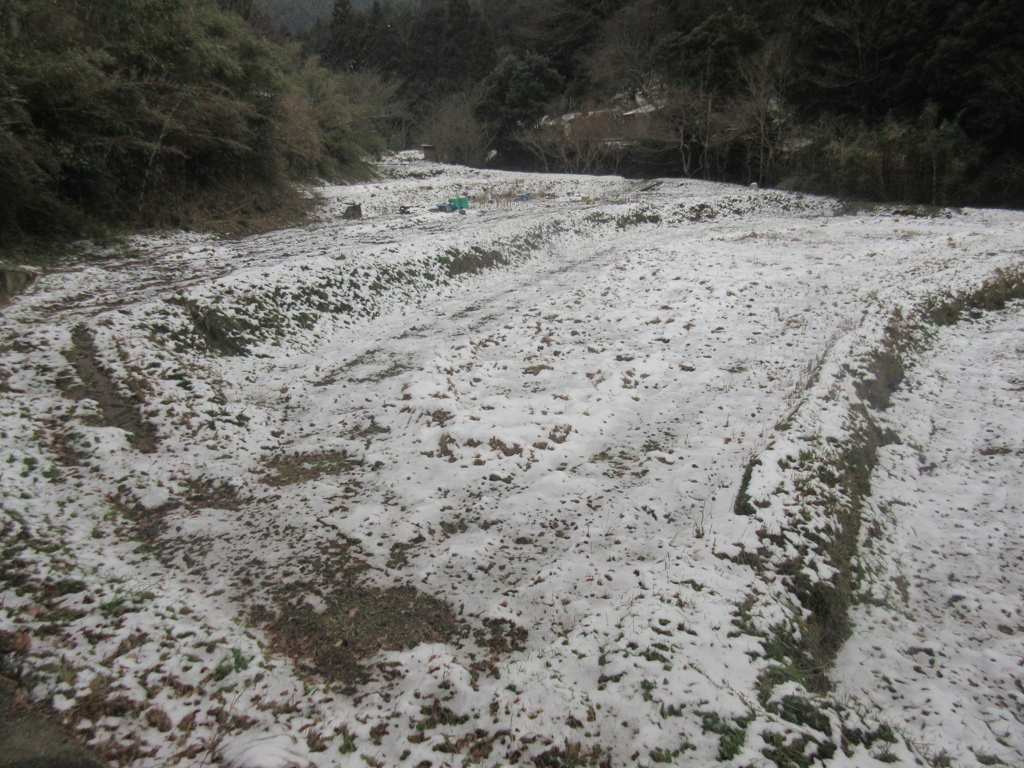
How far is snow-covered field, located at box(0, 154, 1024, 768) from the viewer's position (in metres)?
3.04

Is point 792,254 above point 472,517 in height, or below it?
above

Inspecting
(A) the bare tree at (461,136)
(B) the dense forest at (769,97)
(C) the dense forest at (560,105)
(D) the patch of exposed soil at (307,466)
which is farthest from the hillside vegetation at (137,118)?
(A) the bare tree at (461,136)

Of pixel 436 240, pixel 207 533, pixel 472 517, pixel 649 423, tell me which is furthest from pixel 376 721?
pixel 436 240

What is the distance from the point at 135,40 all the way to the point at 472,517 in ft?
39.5

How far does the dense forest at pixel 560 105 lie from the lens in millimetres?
9484

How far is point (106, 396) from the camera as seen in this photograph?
5738 millimetres

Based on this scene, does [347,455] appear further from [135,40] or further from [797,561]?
[135,40]

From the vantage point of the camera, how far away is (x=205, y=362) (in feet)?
22.7

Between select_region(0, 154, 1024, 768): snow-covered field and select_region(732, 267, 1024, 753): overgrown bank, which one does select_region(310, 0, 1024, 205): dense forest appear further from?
select_region(732, 267, 1024, 753): overgrown bank

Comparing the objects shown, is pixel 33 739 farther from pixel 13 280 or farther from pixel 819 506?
pixel 13 280

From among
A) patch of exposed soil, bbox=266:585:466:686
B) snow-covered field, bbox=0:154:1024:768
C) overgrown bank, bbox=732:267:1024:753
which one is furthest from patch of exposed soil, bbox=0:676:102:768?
overgrown bank, bbox=732:267:1024:753

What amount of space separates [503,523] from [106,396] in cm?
437

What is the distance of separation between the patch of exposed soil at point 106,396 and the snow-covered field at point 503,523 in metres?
0.04

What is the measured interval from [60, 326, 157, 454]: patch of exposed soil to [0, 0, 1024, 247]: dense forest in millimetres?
3949
